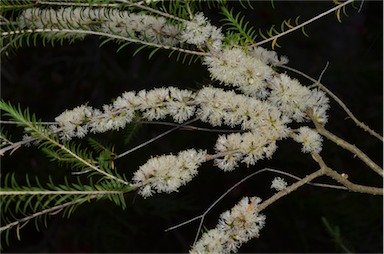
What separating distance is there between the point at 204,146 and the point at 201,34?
3.84 ft

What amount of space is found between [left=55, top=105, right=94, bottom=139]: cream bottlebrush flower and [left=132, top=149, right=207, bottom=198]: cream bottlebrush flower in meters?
0.10

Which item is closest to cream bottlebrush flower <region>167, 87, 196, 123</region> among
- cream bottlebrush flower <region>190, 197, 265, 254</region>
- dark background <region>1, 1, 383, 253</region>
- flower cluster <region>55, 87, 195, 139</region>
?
flower cluster <region>55, 87, 195, 139</region>

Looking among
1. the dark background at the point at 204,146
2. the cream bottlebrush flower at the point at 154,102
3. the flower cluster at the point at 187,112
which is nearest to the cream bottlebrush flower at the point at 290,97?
the flower cluster at the point at 187,112

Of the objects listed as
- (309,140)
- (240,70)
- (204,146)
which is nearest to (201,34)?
(240,70)

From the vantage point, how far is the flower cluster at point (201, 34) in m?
0.66

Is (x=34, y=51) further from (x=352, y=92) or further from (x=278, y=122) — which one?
(x=278, y=122)

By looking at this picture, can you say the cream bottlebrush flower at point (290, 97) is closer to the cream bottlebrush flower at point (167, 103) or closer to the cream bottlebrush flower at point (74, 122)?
the cream bottlebrush flower at point (167, 103)

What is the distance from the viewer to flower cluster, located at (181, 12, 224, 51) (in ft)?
2.16

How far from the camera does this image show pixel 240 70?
0.63 meters

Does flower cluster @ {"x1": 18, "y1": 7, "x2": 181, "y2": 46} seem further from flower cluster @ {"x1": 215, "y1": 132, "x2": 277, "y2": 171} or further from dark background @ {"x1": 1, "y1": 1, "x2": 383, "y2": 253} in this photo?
dark background @ {"x1": 1, "y1": 1, "x2": 383, "y2": 253}

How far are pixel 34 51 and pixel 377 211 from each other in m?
1.45

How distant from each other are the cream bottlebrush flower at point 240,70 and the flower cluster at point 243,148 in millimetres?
52

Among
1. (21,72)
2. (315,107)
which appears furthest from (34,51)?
(315,107)

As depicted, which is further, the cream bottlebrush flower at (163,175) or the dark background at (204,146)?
the dark background at (204,146)
